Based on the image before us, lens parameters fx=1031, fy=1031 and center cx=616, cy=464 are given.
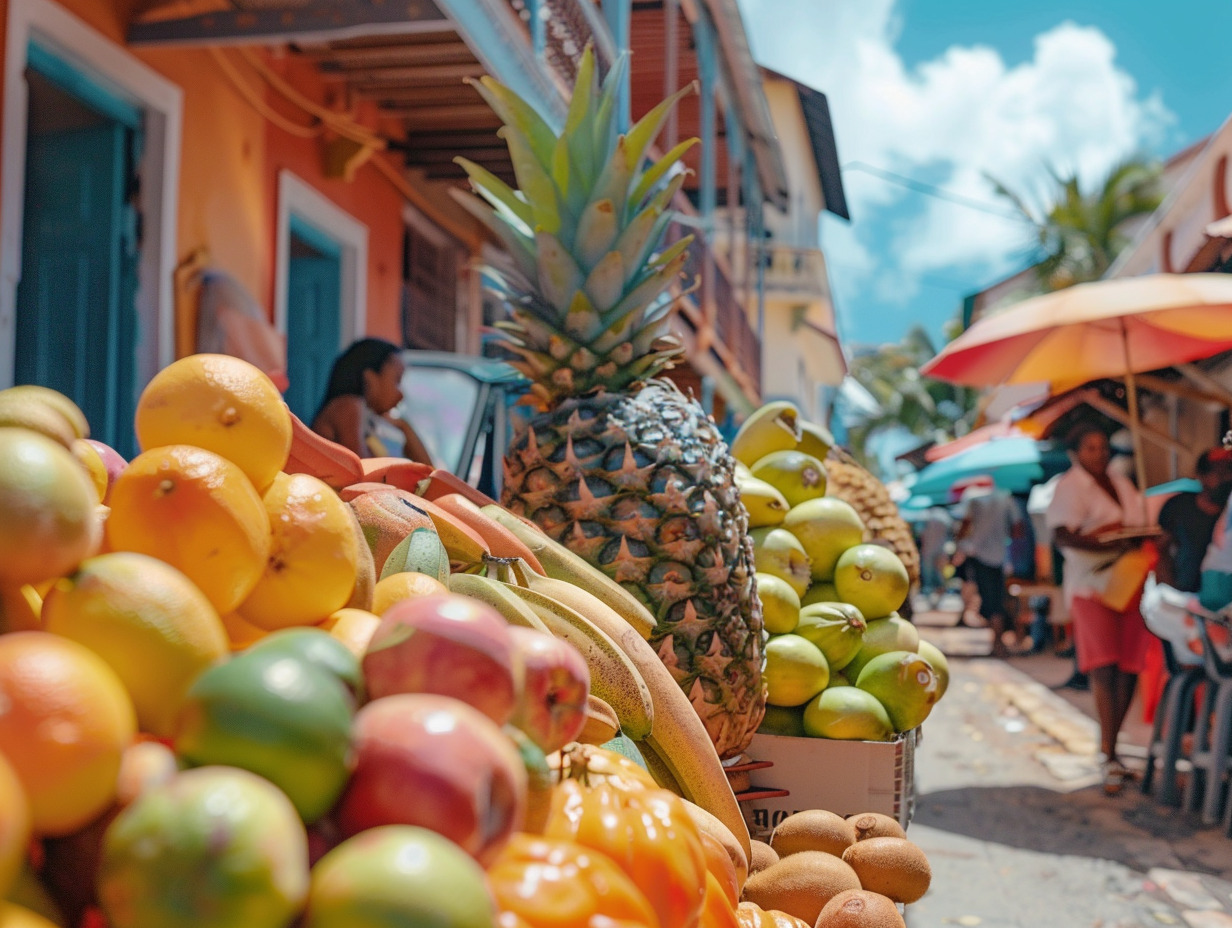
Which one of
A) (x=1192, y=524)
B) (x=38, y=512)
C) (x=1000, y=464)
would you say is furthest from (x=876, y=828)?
(x=1000, y=464)

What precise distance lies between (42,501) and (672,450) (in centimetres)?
178

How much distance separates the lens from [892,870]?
6.88ft

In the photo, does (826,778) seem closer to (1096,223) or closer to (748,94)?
(748,94)

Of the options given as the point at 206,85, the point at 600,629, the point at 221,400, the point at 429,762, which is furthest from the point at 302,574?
the point at 206,85

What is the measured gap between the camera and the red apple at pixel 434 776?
853 millimetres

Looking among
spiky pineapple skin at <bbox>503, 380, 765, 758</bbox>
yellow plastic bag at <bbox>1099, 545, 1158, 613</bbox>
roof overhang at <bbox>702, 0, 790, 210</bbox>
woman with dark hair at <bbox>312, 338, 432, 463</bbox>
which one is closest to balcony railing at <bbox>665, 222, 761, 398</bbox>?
roof overhang at <bbox>702, 0, 790, 210</bbox>

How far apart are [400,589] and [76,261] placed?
16.6 feet

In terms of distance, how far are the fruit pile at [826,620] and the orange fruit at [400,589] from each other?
1.57 metres

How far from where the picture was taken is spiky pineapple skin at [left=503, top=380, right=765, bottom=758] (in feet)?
8.02

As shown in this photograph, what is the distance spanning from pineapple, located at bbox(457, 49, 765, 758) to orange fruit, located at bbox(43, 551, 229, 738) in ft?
5.06

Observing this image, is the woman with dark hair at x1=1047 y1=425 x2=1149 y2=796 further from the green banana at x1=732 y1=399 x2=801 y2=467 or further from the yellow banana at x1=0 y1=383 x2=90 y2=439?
the yellow banana at x1=0 y1=383 x2=90 y2=439

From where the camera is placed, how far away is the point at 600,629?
1.86 metres

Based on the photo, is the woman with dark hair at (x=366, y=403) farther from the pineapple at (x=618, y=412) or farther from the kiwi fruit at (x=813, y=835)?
the kiwi fruit at (x=813, y=835)

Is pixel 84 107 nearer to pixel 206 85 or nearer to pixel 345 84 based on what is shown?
pixel 206 85
